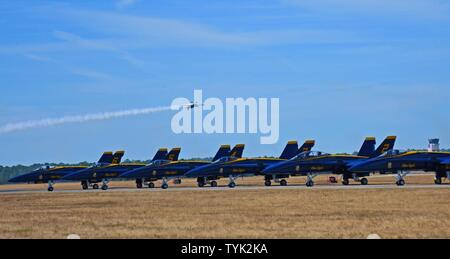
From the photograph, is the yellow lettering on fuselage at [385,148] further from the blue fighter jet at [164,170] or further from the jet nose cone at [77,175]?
the jet nose cone at [77,175]

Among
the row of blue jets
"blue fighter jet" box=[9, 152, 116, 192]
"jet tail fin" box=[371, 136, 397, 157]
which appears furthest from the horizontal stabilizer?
"jet tail fin" box=[371, 136, 397, 157]

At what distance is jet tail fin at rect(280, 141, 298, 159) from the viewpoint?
7056 centimetres

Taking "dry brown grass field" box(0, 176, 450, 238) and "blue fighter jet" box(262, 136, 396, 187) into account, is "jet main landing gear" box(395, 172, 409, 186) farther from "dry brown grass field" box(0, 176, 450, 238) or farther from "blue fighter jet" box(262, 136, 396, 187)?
"dry brown grass field" box(0, 176, 450, 238)

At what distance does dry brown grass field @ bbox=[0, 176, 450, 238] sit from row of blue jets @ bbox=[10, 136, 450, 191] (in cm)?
1496

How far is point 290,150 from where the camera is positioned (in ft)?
232

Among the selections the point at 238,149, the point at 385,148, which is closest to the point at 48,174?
the point at 238,149

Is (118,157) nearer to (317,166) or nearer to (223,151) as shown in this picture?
(223,151)

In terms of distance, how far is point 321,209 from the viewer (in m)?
34.4

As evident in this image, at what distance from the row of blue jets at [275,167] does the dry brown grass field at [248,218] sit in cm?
1496

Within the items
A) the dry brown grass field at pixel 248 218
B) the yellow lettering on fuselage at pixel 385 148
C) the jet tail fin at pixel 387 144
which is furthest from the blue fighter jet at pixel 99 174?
the dry brown grass field at pixel 248 218

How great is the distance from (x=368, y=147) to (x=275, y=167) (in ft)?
Result: 30.0

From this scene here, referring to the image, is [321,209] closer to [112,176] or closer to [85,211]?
[85,211]
